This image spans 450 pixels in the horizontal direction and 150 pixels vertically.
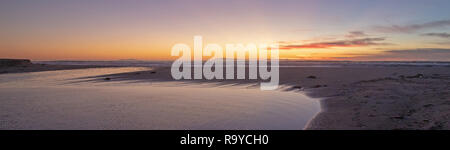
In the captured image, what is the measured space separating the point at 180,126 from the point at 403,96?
7839 mm

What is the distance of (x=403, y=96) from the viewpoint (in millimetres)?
9195

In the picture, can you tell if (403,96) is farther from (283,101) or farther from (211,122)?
(211,122)

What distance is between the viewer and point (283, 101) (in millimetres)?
9258
